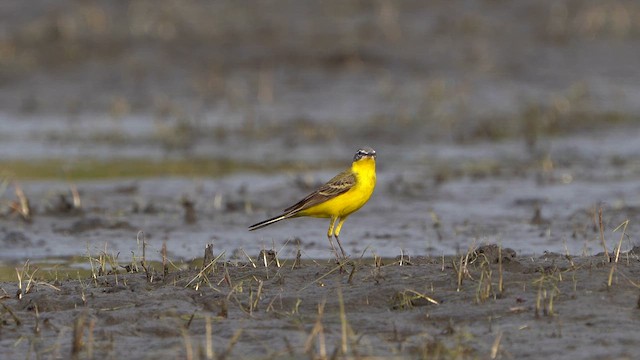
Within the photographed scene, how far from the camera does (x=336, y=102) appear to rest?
68.0 ft

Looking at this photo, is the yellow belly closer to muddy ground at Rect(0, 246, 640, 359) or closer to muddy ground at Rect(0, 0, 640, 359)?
muddy ground at Rect(0, 0, 640, 359)

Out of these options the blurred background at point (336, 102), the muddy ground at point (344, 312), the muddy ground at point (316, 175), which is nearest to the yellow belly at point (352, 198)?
the muddy ground at point (316, 175)

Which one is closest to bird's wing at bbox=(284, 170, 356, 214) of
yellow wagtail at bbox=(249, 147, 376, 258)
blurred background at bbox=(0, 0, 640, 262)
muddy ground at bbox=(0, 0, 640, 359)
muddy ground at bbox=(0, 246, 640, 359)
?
yellow wagtail at bbox=(249, 147, 376, 258)

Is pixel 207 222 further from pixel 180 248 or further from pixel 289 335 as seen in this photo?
pixel 289 335

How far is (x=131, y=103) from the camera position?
837 inches

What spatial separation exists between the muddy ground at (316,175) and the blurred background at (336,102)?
0.17 ft

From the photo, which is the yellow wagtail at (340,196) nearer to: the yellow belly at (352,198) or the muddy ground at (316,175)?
the yellow belly at (352,198)

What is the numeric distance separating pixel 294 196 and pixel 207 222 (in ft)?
5.44

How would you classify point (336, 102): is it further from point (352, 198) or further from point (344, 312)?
point (344, 312)

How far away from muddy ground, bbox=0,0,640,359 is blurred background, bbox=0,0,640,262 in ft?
0.17

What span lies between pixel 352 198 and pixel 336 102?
33.0 ft

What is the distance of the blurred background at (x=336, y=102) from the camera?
15195 mm

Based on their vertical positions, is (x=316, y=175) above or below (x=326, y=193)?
above

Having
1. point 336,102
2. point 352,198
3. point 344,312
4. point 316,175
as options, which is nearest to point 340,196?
point 352,198
